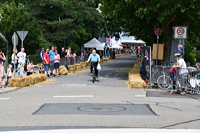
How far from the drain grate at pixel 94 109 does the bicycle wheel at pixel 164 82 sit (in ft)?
15.8

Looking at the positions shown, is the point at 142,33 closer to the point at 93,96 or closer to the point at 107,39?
the point at 93,96

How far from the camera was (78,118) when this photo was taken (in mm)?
7887

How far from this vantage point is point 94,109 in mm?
9203

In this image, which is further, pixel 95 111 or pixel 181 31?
pixel 181 31

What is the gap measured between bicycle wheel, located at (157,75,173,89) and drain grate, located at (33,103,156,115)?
4.83 m

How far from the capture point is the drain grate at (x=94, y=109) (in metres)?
8.70

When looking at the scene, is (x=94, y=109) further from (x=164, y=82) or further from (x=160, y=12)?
(x=160, y=12)

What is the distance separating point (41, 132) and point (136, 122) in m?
2.11

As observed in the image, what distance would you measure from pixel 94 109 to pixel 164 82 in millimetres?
6372

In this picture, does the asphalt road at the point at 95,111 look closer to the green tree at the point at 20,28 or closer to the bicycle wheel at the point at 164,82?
the bicycle wheel at the point at 164,82

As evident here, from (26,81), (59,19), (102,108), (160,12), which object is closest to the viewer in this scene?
(102,108)

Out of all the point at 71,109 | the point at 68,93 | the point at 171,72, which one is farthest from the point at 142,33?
the point at 71,109

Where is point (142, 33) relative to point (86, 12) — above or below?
below

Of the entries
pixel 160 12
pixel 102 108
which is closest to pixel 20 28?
pixel 160 12
